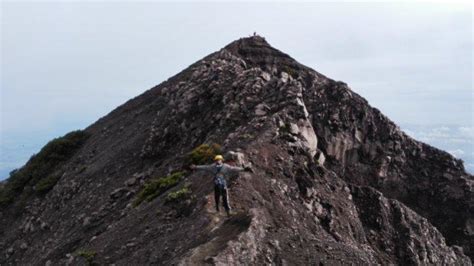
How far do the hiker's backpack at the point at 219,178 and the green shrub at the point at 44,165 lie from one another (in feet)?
101

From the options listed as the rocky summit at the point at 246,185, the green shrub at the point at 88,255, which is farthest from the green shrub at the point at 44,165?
the green shrub at the point at 88,255

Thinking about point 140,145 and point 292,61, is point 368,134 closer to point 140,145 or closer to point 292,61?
point 292,61

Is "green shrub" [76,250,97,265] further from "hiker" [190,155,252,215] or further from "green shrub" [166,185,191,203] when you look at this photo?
"hiker" [190,155,252,215]

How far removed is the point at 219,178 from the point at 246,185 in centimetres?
251

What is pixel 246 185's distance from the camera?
25.4 meters

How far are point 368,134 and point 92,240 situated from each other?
27464mm

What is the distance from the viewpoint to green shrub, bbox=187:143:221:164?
31141 mm

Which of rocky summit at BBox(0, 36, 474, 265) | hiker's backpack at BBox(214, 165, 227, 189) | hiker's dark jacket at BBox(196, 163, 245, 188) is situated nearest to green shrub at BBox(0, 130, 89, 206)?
rocky summit at BBox(0, 36, 474, 265)

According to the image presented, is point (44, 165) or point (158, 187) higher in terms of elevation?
point (44, 165)

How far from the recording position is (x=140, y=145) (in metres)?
44.6

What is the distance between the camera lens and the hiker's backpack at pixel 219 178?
906 inches

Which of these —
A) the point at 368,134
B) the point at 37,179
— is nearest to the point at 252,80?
the point at 368,134

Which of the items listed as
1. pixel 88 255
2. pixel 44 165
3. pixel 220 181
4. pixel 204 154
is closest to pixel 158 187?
pixel 204 154

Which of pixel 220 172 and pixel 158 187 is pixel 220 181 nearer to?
pixel 220 172
